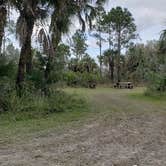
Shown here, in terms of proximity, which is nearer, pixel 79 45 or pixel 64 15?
pixel 64 15

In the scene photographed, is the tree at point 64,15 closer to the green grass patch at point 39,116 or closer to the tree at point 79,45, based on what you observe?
the green grass patch at point 39,116

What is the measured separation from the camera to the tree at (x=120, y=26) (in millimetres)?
47594

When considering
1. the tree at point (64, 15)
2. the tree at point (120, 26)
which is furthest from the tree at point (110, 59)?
the tree at point (64, 15)

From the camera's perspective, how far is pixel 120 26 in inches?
1922

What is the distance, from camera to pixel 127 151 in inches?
269

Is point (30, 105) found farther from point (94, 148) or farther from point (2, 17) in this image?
point (94, 148)

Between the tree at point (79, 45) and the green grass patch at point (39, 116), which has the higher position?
the tree at point (79, 45)

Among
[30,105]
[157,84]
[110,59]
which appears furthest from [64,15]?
[110,59]

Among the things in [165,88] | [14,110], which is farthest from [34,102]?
[165,88]

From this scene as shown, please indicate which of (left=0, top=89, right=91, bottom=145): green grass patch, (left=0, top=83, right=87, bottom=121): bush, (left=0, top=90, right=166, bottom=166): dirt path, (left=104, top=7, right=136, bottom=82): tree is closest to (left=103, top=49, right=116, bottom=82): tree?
(left=104, top=7, right=136, bottom=82): tree

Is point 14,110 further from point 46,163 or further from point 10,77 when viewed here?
point 46,163

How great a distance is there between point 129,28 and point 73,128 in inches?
1599

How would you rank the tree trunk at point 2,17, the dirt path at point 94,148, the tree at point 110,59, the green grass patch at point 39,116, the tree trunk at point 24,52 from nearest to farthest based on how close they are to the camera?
1. the dirt path at point 94,148
2. the green grass patch at point 39,116
3. the tree trunk at point 2,17
4. the tree trunk at point 24,52
5. the tree at point 110,59

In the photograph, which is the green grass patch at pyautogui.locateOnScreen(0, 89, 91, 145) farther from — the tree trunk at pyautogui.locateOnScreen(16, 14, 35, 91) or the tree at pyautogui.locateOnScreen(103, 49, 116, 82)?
the tree at pyautogui.locateOnScreen(103, 49, 116, 82)
